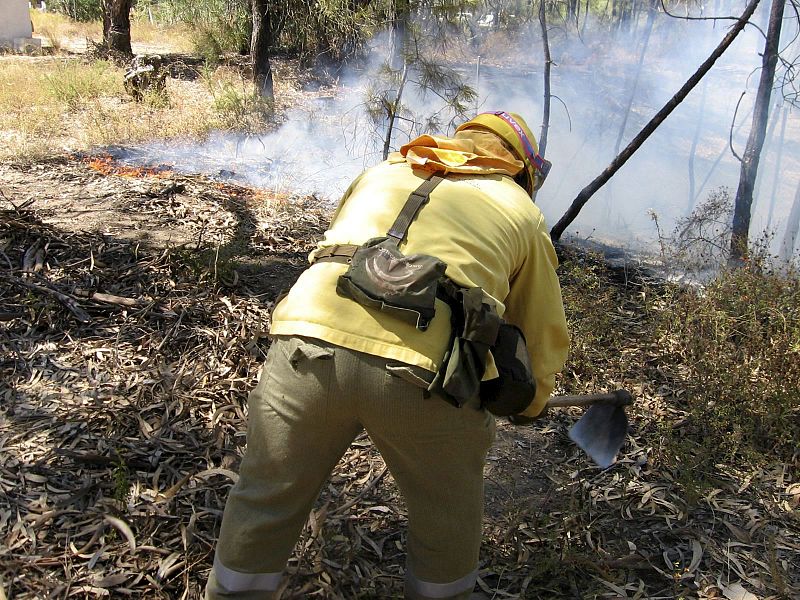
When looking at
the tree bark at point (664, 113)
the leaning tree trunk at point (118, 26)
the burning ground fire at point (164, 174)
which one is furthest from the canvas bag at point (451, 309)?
the leaning tree trunk at point (118, 26)

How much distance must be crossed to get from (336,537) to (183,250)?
89.1 inches

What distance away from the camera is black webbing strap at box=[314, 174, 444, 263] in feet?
6.39

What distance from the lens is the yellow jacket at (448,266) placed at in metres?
1.83

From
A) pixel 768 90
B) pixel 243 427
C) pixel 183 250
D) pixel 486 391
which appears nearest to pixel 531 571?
pixel 486 391

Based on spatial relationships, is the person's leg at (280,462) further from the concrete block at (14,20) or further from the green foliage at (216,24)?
the concrete block at (14,20)

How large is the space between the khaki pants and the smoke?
519 centimetres

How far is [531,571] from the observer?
2.77 m

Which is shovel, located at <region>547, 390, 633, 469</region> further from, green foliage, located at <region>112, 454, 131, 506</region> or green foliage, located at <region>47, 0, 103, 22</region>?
green foliage, located at <region>47, 0, 103, 22</region>

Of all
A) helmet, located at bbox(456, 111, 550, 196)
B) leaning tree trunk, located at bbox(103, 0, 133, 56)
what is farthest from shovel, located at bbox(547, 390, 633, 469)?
leaning tree trunk, located at bbox(103, 0, 133, 56)

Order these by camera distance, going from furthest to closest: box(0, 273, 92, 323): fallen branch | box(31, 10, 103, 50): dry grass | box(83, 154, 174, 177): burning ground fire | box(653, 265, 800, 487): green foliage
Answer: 1. box(31, 10, 103, 50): dry grass
2. box(83, 154, 174, 177): burning ground fire
3. box(0, 273, 92, 323): fallen branch
4. box(653, 265, 800, 487): green foliage

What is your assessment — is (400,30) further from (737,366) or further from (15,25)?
(15,25)

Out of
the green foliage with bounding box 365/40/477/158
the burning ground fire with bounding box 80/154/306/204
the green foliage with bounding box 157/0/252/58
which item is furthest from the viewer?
the green foliage with bounding box 157/0/252/58

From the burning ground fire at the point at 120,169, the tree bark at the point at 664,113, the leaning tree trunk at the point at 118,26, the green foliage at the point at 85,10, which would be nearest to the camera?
the tree bark at the point at 664,113

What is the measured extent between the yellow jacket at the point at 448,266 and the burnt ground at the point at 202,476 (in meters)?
1.04
